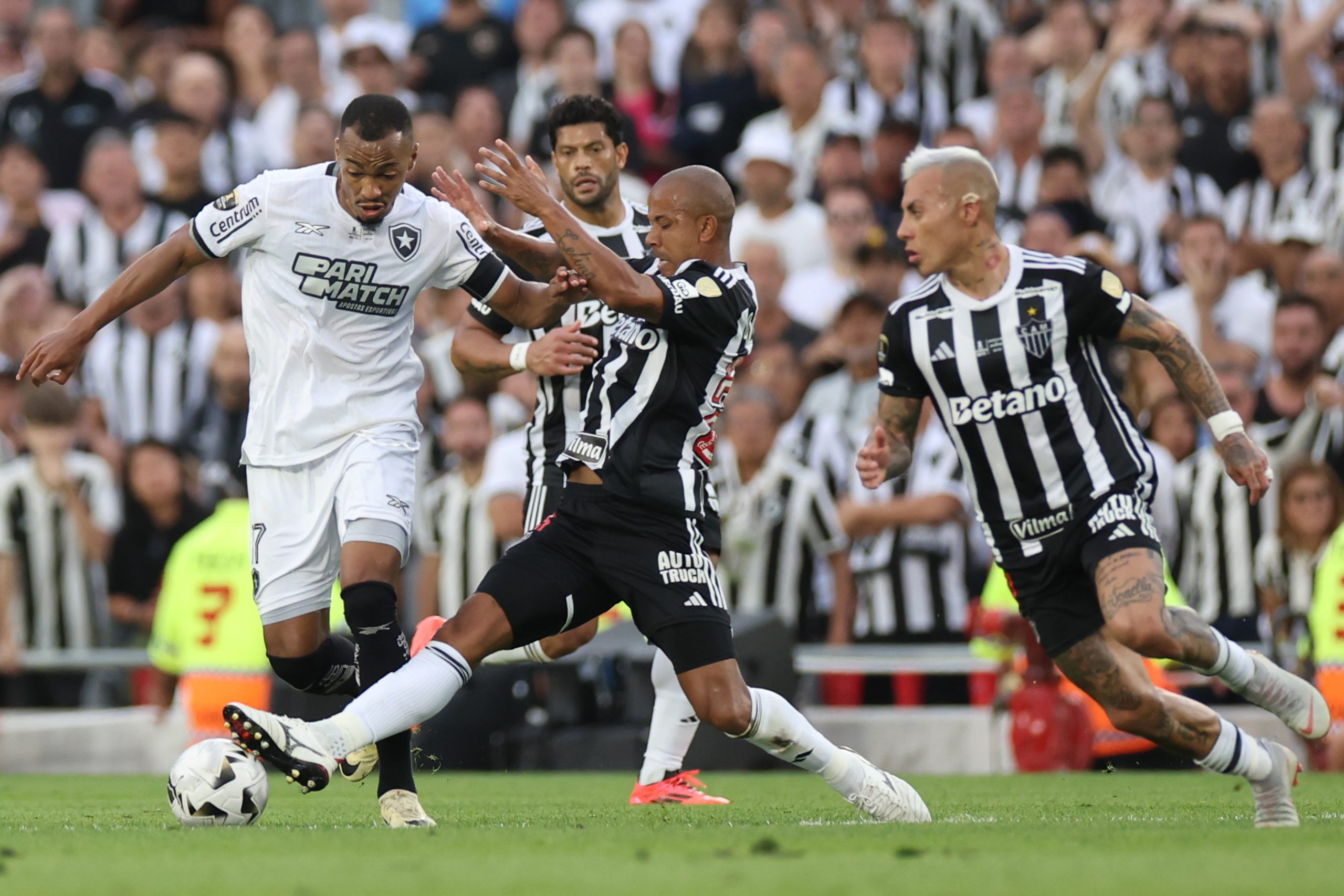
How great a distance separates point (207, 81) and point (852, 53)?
5083 mm

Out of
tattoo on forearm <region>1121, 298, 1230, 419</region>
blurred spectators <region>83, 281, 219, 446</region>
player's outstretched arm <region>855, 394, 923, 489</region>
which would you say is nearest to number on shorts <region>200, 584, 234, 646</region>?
blurred spectators <region>83, 281, 219, 446</region>

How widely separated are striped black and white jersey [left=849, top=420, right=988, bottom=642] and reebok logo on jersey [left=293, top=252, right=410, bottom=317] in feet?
16.6

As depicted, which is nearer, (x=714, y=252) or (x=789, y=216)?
(x=714, y=252)

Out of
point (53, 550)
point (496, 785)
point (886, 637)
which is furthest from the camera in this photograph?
point (53, 550)

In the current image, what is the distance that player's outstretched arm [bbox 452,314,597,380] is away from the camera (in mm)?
6062

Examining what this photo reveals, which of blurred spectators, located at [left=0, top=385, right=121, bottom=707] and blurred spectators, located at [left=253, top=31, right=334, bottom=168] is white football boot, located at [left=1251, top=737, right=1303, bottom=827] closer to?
blurred spectators, located at [left=0, top=385, right=121, bottom=707]

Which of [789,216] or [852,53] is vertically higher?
[852,53]

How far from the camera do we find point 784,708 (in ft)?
20.1

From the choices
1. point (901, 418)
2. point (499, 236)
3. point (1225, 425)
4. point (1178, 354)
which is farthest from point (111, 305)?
point (1225, 425)

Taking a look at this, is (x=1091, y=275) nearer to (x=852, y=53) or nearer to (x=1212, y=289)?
(x=1212, y=289)

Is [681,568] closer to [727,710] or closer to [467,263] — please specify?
[727,710]

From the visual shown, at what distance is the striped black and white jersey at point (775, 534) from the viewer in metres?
11.0

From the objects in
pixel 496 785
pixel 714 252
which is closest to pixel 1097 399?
pixel 714 252

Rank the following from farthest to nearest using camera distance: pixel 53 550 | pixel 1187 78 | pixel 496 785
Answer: pixel 1187 78, pixel 53 550, pixel 496 785
